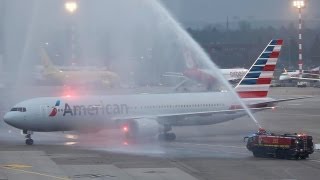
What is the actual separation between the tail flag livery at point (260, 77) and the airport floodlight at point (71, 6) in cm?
2752

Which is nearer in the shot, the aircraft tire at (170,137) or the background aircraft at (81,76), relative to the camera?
the aircraft tire at (170,137)

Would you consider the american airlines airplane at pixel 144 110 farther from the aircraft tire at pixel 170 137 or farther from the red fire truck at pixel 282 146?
the red fire truck at pixel 282 146

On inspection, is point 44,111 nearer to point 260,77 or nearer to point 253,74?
point 253,74

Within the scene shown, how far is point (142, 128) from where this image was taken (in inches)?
1919

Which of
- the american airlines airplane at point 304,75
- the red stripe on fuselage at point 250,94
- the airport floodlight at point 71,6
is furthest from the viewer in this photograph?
the american airlines airplane at point 304,75

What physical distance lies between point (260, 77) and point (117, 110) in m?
11.6

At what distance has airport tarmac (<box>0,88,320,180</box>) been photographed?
109ft

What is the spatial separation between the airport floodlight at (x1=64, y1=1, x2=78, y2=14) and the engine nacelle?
28.5 meters

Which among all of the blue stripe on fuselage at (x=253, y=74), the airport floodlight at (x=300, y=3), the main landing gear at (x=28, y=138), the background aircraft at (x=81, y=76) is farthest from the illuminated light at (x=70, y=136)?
the airport floodlight at (x=300, y=3)

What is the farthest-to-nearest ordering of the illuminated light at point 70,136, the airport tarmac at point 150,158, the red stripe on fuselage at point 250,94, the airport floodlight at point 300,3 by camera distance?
the airport floodlight at point 300,3, the illuminated light at point 70,136, the red stripe on fuselage at point 250,94, the airport tarmac at point 150,158

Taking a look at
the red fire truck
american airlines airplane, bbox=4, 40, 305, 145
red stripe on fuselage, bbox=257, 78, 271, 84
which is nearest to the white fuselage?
american airlines airplane, bbox=4, 40, 305, 145

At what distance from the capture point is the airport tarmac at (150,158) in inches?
1307

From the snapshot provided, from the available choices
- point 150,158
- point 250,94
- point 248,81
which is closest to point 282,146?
point 150,158

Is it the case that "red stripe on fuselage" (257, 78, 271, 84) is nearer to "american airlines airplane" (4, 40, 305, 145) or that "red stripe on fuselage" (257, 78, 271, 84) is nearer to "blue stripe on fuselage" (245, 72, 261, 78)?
"american airlines airplane" (4, 40, 305, 145)
